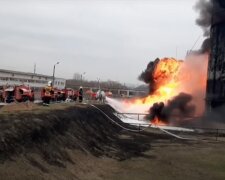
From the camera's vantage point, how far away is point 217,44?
5081 cm

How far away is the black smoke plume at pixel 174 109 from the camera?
53.2m

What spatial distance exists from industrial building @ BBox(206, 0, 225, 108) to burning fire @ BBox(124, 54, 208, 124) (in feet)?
24.2

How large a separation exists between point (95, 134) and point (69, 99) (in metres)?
16.7

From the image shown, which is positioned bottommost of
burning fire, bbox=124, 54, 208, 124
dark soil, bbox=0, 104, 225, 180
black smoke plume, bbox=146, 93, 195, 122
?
dark soil, bbox=0, 104, 225, 180

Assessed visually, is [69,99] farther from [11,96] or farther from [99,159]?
[99,159]

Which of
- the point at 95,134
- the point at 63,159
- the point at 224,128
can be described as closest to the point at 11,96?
the point at 95,134

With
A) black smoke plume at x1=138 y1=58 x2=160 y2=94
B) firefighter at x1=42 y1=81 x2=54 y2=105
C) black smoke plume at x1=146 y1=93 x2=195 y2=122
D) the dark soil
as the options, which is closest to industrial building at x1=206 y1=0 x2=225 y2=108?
black smoke plume at x1=146 y1=93 x2=195 y2=122

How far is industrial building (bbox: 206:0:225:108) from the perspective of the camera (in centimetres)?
4925

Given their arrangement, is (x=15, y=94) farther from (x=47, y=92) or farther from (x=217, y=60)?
(x=217, y=60)

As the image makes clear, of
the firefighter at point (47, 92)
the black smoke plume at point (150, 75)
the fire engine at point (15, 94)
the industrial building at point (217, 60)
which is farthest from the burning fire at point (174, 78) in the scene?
the firefighter at point (47, 92)

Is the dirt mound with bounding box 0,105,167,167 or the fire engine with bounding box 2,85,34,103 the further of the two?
the fire engine with bounding box 2,85,34,103

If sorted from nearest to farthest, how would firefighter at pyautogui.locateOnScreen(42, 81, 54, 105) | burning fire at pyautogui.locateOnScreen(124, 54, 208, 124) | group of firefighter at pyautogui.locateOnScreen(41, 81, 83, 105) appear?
firefighter at pyautogui.locateOnScreen(42, 81, 54, 105), group of firefighter at pyautogui.locateOnScreen(41, 81, 83, 105), burning fire at pyautogui.locateOnScreen(124, 54, 208, 124)

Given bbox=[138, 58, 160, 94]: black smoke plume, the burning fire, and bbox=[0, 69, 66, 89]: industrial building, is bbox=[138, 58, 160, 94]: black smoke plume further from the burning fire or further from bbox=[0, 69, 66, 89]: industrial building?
bbox=[0, 69, 66, 89]: industrial building

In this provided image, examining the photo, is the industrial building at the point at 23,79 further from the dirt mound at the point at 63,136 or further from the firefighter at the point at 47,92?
the firefighter at the point at 47,92
